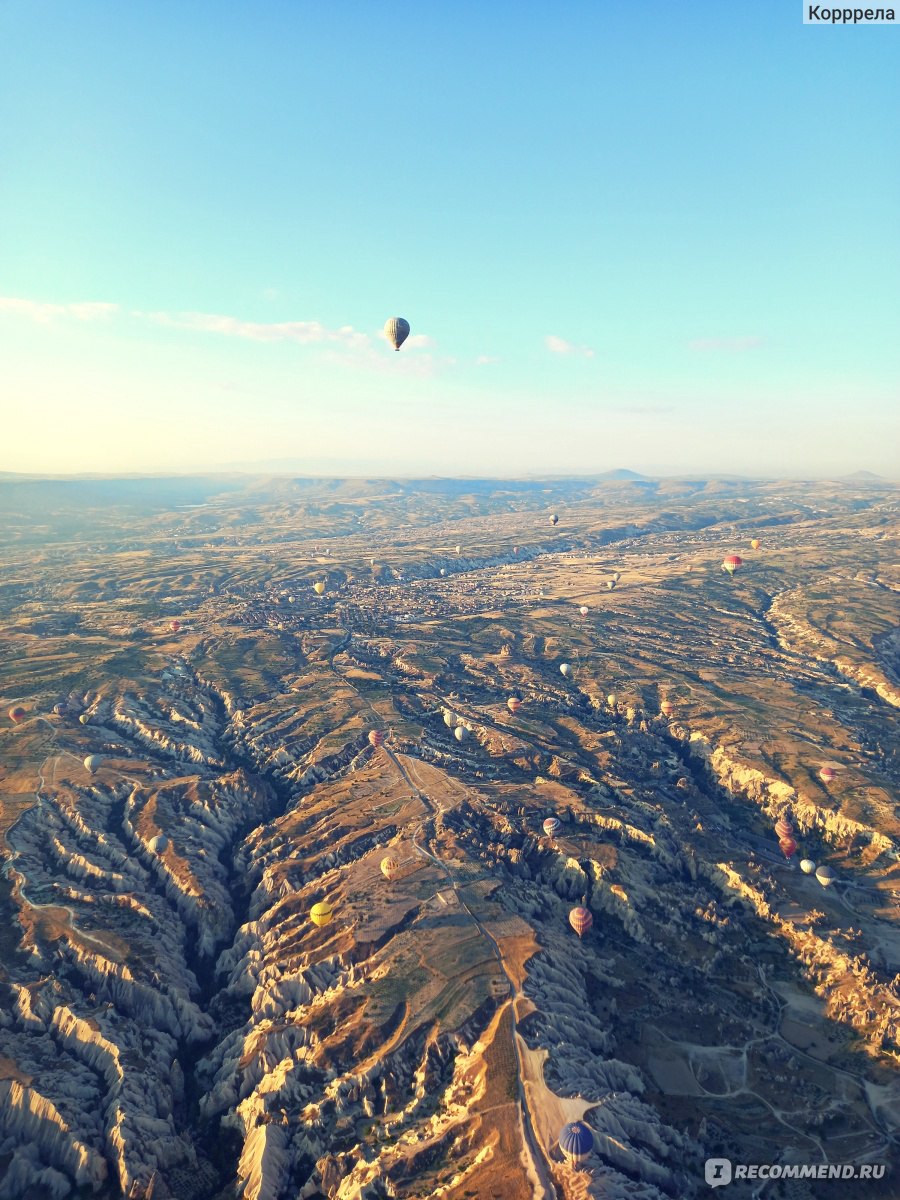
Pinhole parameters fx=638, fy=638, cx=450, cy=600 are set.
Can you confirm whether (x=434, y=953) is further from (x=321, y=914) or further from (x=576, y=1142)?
(x=576, y=1142)

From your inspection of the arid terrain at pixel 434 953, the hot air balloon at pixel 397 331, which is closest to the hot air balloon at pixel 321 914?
the arid terrain at pixel 434 953

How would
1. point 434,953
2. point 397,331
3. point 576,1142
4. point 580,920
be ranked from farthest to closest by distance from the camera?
point 397,331 < point 580,920 < point 434,953 < point 576,1142

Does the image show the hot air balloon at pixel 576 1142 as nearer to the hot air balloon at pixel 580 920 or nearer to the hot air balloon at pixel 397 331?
the hot air balloon at pixel 580 920

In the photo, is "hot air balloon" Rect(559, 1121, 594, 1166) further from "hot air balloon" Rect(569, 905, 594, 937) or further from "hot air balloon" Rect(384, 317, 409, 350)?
"hot air balloon" Rect(384, 317, 409, 350)

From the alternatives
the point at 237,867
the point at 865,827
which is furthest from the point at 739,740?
the point at 237,867

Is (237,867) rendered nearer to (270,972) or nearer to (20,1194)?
(270,972)

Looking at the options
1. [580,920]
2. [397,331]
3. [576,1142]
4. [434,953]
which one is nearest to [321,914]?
[434,953]

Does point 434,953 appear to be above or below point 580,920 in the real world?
above
